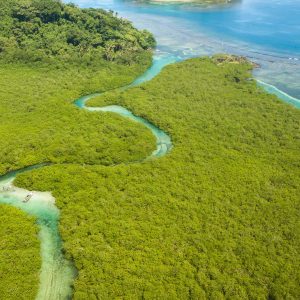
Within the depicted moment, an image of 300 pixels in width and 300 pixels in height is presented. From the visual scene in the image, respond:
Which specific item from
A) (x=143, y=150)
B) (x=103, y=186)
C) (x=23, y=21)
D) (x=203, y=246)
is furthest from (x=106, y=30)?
(x=203, y=246)

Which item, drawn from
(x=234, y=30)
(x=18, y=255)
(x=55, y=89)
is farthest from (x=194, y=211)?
(x=234, y=30)

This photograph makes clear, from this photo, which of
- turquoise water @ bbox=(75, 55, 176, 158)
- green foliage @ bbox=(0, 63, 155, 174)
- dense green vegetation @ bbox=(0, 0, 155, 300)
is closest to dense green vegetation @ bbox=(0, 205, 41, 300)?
dense green vegetation @ bbox=(0, 0, 155, 300)

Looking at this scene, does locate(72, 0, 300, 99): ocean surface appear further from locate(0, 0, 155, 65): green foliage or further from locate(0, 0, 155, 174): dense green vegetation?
locate(0, 0, 155, 174): dense green vegetation

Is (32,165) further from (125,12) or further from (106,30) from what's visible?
(125,12)

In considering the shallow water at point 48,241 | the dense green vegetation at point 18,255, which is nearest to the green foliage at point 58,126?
the shallow water at point 48,241

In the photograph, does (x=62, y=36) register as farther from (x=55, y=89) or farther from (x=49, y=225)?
(x=49, y=225)
